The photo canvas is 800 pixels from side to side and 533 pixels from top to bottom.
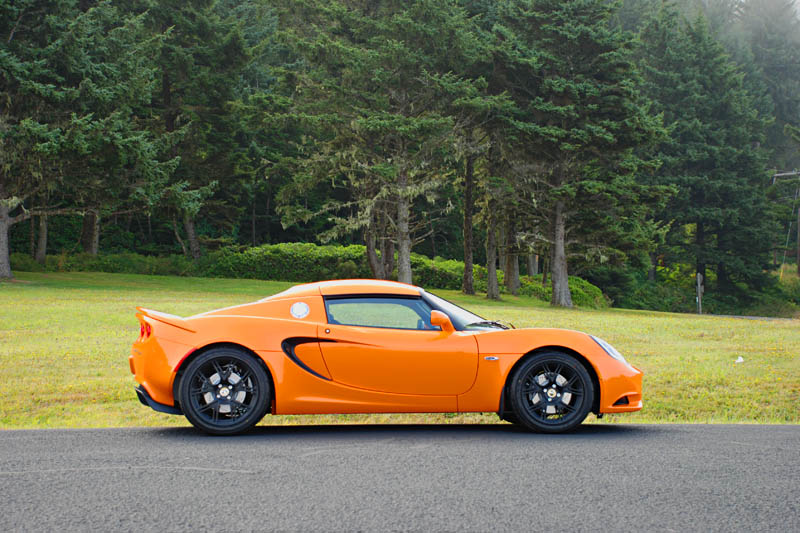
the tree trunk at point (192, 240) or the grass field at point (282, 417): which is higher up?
the tree trunk at point (192, 240)

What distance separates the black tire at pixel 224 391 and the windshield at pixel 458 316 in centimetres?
161

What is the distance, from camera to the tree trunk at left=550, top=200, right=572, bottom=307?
1380 inches

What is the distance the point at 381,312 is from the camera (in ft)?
22.1

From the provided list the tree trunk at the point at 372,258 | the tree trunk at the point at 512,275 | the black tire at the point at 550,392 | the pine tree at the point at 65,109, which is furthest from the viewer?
the tree trunk at the point at 512,275

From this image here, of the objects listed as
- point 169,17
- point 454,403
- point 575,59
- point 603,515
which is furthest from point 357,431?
point 169,17

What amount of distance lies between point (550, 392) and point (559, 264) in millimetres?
29342

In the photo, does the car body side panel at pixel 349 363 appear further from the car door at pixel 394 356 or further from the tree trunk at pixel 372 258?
the tree trunk at pixel 372 258

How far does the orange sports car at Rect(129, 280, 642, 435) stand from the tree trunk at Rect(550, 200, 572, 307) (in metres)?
28.6

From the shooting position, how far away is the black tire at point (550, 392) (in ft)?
21.7

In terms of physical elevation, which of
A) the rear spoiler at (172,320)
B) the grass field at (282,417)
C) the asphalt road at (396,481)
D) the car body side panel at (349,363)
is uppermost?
the rear spoiler at (172,320)

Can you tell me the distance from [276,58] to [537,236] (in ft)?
104

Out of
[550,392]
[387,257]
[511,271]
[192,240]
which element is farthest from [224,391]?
[192,240]

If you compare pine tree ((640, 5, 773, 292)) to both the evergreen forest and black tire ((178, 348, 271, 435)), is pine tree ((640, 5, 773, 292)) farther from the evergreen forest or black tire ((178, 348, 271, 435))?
black tire ((178, 348, 271, 435))

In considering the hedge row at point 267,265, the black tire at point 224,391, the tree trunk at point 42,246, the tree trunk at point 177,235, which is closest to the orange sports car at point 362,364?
the black tire at point 224,391
